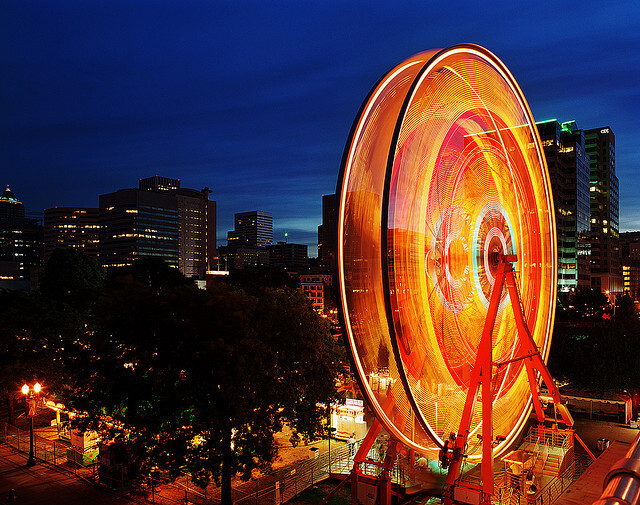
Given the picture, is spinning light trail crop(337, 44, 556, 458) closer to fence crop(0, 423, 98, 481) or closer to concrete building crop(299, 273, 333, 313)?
fence crop(0, 423, 98, 481)

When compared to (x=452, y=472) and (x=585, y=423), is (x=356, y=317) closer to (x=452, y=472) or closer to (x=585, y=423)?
(x=452, y=472)

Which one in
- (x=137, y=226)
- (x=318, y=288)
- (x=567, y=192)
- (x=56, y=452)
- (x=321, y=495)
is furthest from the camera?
(x=137, y=226)

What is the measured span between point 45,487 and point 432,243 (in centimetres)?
1842

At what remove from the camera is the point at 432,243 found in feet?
43.1

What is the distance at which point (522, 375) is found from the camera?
19.2 meters

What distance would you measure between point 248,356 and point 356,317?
5672 mm

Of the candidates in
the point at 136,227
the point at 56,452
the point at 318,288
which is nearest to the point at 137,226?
the point at 136,227

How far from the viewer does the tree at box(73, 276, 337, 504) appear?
52.9 ft

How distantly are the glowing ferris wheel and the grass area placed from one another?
6677mm

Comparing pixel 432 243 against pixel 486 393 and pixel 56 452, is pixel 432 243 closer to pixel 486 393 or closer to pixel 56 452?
pixel 486 393

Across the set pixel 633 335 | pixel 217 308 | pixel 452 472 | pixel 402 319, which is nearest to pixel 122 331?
pixel 217 308

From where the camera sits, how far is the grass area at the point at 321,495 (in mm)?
19489

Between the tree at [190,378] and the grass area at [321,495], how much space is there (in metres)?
3.16

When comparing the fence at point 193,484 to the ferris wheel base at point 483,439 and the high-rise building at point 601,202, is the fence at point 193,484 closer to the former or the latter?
the ferris wheel base at point 483,439
